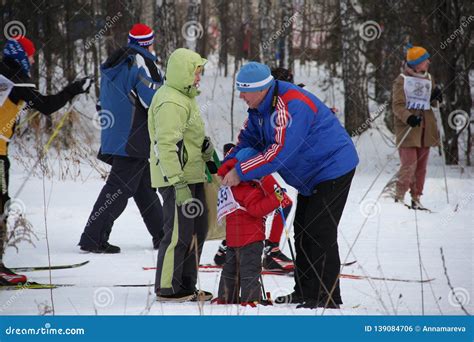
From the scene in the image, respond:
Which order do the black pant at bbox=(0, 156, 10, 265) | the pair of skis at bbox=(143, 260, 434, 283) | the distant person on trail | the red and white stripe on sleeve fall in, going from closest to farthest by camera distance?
the red and white stripe on sleeve, the black pant at bbox=(0, 156, 10, 265), the pair of skis at bbox=(143, 260, 434, 283), the distant person on trail

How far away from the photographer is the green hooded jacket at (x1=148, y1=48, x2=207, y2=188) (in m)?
4.43

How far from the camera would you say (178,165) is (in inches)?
175

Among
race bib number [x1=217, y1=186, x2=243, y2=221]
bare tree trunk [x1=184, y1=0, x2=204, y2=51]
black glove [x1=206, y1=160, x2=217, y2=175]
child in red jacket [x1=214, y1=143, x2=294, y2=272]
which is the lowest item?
child in red jacket [x1=214, y1=143, x2=294, y2=272]

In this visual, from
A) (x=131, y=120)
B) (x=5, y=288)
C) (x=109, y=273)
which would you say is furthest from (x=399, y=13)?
(x=5, y=288)

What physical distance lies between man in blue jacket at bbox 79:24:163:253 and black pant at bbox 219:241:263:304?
2082 mm

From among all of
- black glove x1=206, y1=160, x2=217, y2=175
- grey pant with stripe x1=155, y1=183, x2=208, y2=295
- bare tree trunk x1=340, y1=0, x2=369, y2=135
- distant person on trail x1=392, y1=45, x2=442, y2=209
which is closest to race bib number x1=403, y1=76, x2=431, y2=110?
distant person on trail x1=392, y1=45, x2=442, y2=209

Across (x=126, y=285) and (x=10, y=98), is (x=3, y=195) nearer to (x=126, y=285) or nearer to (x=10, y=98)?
(x=10, y=98)

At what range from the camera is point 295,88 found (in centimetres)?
Result: 439

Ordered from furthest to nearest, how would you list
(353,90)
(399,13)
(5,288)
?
(353,90) → (399,13) → (5,288)

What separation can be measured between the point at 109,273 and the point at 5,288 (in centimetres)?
88

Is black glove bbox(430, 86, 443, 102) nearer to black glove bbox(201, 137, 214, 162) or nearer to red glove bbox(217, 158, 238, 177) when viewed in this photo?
black glove bbox(201, 137, 214, 162)

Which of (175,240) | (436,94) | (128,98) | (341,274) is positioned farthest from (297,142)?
(436,94)

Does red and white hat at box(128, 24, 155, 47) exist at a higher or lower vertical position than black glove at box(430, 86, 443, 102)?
higher

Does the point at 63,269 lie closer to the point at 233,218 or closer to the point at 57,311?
the point at 57,311
